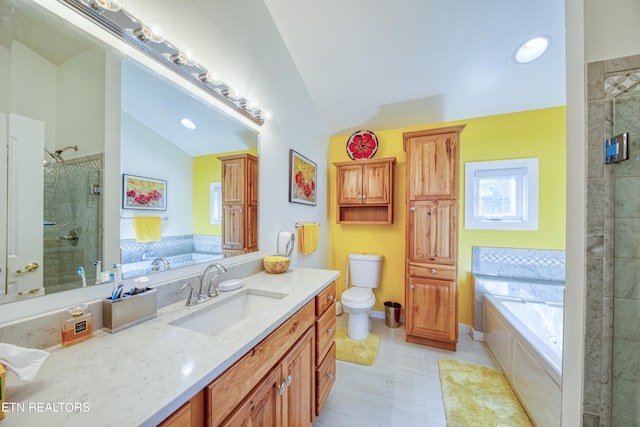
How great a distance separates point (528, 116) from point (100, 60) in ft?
10.8

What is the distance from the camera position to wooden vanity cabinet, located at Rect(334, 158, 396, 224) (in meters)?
2.63

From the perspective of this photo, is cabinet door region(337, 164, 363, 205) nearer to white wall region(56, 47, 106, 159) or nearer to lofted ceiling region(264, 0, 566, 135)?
lofted ceiling region(264, 0, 566, 135)

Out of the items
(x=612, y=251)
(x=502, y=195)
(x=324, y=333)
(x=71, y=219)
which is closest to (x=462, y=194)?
(x=502, y=195)

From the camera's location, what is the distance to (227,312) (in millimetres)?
1179

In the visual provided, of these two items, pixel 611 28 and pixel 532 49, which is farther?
pixel 532 49

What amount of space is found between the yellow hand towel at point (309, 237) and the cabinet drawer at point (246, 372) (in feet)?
3.69

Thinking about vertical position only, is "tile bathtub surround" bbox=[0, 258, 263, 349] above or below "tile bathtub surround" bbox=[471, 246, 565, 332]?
above

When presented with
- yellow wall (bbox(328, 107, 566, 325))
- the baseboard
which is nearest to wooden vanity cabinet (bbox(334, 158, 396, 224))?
yellow wall (bbox(328, 107, 566, 325))

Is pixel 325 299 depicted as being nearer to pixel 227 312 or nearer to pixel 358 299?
pixel 227 312

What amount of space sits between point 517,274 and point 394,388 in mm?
1716

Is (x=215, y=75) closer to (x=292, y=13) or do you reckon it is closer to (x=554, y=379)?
(x=292, y=13)

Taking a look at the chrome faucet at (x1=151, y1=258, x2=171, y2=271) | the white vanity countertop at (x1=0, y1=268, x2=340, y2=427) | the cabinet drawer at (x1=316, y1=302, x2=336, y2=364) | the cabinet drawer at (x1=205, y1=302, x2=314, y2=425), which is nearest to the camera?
the white vanity countertop at (x1=0, y1=268, x2=340, y2=427)

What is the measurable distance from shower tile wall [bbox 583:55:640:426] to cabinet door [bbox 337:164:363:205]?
6.42 feet

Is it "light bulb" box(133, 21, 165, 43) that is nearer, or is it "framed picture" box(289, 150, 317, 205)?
"light bulb" box(133, 21, 165, 43)
